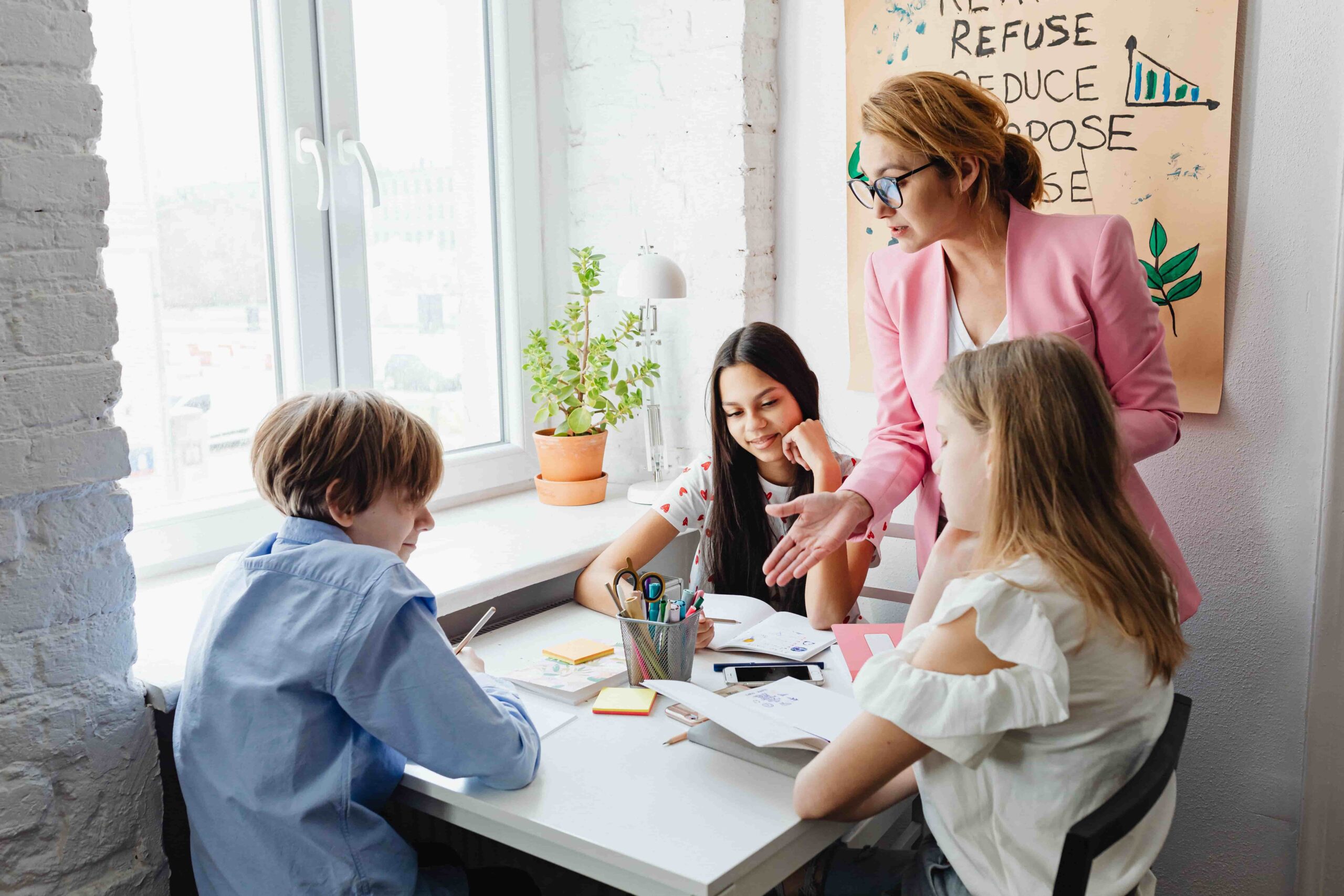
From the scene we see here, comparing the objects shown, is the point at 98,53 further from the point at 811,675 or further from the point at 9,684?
the point at 811,675

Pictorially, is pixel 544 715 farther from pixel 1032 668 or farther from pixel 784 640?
pixel 1032 668

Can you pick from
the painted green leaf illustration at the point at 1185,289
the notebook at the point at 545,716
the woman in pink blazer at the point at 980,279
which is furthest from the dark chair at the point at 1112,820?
the painted green leaf illustration at the point at 1185,289

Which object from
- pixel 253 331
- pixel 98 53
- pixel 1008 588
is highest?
pixel 98 53

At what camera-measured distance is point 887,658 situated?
3.80 feet

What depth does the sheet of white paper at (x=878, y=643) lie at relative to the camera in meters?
1.64

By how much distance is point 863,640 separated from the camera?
5.50 feet

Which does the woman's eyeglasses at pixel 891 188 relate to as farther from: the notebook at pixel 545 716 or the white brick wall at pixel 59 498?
the white brick wall at pixel 59 498

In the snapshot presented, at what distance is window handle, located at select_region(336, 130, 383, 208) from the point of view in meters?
2.20

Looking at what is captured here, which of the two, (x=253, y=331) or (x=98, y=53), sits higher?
(x=98, y=53)

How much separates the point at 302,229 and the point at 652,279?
0.74 metres

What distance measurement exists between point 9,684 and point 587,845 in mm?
700

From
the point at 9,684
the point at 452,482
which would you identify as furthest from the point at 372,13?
the point at 9,684

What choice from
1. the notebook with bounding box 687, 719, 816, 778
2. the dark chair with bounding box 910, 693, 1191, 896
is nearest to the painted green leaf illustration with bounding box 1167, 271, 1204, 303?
the dark chair with bounding box 910, 693, 1191, 896

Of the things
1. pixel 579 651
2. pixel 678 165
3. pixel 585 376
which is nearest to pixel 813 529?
pixel 579 651
